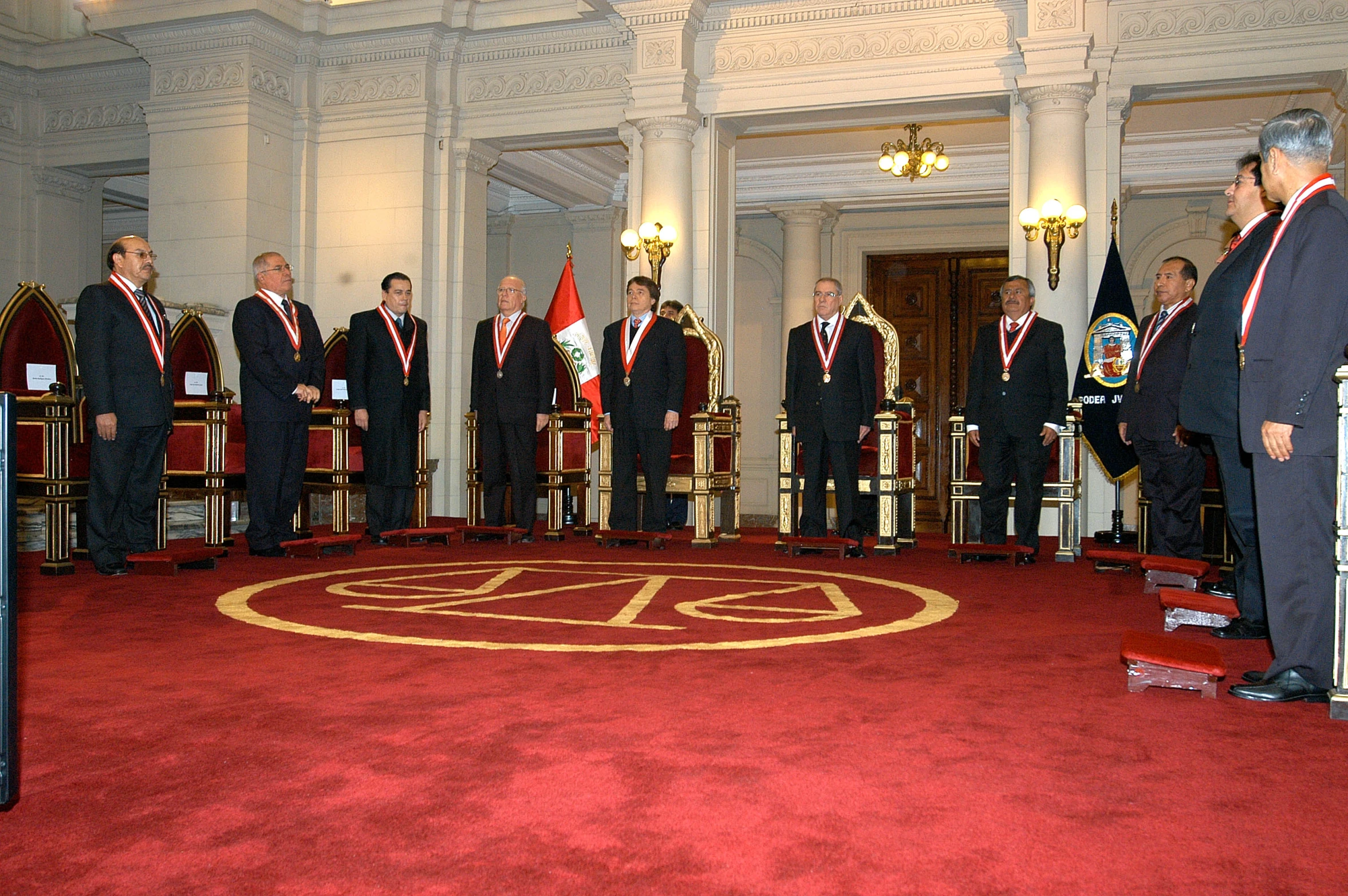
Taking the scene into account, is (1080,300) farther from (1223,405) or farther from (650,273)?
(1223,405)

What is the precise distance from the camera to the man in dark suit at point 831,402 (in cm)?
682

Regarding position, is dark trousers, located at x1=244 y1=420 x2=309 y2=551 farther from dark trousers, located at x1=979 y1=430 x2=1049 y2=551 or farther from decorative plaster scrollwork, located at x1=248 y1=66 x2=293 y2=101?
decorative plaster scrollwork, located at x1=248 y1=66 x2=293 y2=101

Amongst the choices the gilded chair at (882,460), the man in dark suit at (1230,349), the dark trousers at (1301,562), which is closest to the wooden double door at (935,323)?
the gilded chair at (882,460)

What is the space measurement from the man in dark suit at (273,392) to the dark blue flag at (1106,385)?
513 cm

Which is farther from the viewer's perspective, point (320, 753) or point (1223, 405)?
point (1223, 405)

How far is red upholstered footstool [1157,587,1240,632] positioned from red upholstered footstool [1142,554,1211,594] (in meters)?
0.83

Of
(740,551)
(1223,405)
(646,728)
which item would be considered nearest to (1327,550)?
(1223,405)

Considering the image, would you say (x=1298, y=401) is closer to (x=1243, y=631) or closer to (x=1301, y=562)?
(x=1301, y=562)

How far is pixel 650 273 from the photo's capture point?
31.2 feet

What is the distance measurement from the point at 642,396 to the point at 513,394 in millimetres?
868

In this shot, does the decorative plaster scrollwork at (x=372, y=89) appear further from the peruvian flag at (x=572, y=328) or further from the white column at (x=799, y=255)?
the white column at (x=799, y=255)

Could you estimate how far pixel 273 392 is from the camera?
20.6ft

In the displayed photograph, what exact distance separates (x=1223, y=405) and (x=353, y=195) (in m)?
8.78

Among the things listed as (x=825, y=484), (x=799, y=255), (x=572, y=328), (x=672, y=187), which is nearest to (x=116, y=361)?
(x=825, y=484)
